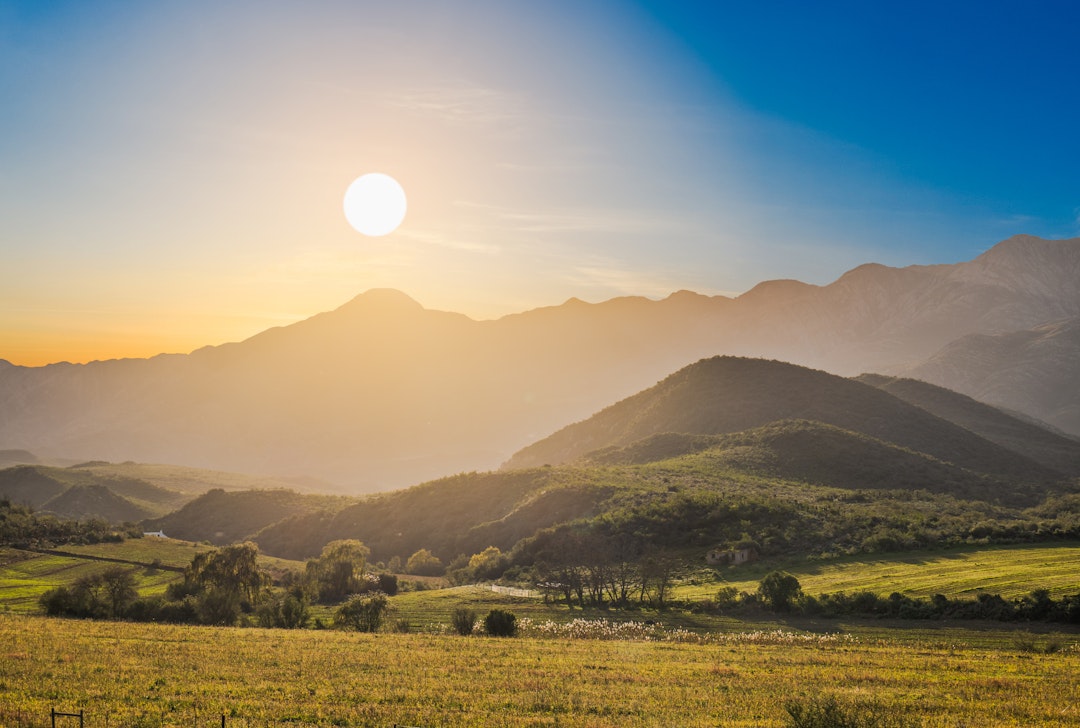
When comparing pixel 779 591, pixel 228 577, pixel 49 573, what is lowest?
pixel 779 591

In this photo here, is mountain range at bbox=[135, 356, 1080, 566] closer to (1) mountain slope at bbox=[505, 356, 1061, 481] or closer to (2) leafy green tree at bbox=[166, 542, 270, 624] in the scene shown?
(1) mountain slope at bbox=[505, 356, 1061, 481]

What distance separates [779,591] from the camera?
62969mm

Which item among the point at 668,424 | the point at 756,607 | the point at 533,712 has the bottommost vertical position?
the point at 756,607

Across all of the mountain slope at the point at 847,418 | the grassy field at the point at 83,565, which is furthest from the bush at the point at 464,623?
the mountain slope at the point at 847,418

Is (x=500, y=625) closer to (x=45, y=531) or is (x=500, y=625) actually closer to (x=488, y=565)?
(x=488, y=565)

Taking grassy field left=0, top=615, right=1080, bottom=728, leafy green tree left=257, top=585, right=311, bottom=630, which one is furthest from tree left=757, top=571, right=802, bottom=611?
leafy green tree left=257, top=585, right=311, bottom=630

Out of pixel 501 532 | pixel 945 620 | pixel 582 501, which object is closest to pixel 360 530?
pixel 501 532

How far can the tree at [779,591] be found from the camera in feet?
206

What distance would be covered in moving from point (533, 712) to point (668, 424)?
172m

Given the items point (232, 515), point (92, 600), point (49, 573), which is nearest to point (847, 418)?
point (232, 515)

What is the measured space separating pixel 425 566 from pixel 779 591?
2806 inches

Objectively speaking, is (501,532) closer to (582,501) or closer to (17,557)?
(582,501)

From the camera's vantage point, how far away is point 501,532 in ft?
408

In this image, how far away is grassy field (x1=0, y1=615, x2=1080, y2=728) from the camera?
24.5 m
